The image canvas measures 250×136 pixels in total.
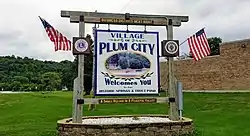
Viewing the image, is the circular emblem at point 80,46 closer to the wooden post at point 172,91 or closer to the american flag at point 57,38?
the american flag at point 57,38

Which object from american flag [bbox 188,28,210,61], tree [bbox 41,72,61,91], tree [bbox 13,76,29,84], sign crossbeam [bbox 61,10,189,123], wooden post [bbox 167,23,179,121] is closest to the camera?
sign crossbeam [bbox 61,10,189,123]

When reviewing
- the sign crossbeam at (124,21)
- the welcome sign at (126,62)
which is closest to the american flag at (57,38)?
the sign crossbeam at (124,21)

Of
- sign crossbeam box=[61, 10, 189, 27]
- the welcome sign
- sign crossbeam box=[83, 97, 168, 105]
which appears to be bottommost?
sign crossbeam box=[83, 97, 168, 105]

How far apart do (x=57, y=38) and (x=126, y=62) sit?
2.14 m

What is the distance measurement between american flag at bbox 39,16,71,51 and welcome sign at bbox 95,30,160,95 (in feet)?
2.89

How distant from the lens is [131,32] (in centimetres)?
1077

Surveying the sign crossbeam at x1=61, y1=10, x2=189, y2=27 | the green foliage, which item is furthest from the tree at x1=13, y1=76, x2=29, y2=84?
the sign crossbeam at x1=61, y1=10, x2=189, y2=27

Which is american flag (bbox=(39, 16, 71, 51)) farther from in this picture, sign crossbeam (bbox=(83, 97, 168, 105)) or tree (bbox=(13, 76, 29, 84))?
tree (bbox=(13, 76, 29, 84))

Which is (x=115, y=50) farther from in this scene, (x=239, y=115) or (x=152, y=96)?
(x=239, y=115)

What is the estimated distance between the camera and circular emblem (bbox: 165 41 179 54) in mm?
10914

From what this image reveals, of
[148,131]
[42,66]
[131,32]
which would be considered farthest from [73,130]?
[42,66]

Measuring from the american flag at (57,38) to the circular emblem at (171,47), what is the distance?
2.93 meters

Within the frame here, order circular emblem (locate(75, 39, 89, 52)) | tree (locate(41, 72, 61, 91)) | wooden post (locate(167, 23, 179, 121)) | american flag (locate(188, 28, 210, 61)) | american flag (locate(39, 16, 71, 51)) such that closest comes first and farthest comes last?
circular emblem (locate(75, 39, 89, 52)) → american flag (locate(39, 16, 71, 51)) → wooden post (locate(167, 23, 179, 121)) → american flag (locate(188, 28, 210, 61)) → tree (locate(41, 72, 61, 91))

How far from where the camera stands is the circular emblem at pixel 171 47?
10.9m
